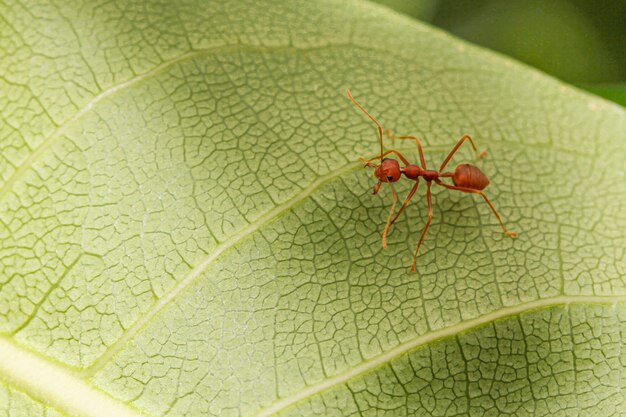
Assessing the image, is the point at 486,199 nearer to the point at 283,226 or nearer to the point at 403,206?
the point at 403,206

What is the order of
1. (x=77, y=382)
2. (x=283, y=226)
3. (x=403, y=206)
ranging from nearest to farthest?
(x=77, y=382) → (x=283, y=226) → (x=403, y=206)

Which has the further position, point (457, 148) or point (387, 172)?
point (457, 148)

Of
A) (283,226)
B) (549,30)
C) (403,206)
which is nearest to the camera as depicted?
(283,226)

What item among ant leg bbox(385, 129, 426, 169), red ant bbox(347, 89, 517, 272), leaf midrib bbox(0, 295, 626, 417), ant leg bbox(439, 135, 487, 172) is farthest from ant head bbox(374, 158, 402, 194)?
leaf midrib bbox(0, 295, 626, 417)

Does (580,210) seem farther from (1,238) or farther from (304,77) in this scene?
(1,238)

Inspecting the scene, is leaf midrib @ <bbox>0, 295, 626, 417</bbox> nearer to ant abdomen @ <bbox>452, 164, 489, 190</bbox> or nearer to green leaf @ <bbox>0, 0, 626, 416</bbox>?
green leaf @ <bbox>0, 0, 626, 416</bbox>

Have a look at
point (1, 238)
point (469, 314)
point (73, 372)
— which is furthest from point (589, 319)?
point (1, 238)

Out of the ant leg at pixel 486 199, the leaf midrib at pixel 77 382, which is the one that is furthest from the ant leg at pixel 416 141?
the leaf midrib at pixel 77 382

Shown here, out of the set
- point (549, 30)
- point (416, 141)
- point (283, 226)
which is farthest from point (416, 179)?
point (549, 30)
